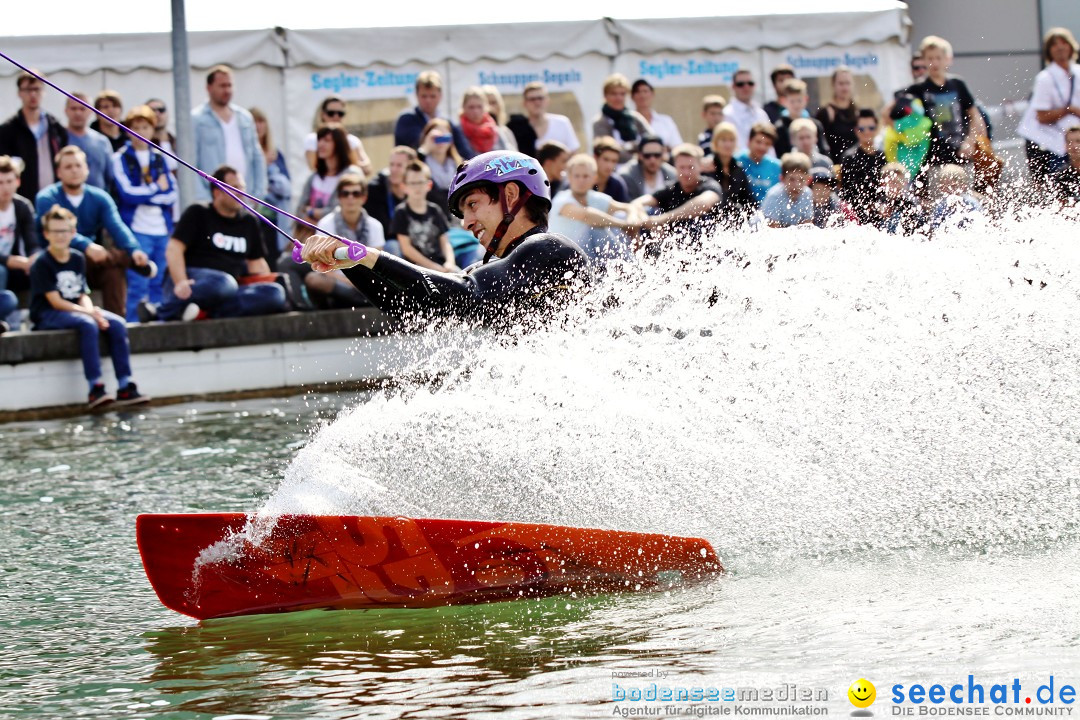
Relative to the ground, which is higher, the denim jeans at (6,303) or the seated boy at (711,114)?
the seated boy at (711,114)

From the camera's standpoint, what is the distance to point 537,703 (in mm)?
4371

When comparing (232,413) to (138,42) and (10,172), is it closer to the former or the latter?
(10,172)

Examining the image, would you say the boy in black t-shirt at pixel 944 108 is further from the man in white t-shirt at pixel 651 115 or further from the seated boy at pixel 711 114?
the man in white t-shirt at pixel 651 115

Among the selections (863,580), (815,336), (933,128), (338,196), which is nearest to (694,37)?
(933,128)

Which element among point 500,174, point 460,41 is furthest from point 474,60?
point 500,174

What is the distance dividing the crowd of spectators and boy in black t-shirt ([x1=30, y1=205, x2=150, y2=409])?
3 centimetres

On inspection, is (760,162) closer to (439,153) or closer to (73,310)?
(439,153)

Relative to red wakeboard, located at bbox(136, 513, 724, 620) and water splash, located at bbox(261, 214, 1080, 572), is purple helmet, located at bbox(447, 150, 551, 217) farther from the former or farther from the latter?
red wakeboard, located at bbox(136, 513, 724, 620)

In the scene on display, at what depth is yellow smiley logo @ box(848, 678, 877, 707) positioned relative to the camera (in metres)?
4.20

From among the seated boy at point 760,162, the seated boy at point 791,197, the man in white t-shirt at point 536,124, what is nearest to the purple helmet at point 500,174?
the seated boy at point 791,197

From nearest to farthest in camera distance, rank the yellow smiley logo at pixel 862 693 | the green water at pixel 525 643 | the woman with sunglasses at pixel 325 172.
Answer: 1. the yellow smiley logo at pixel 862 693
2. the green water at pixel 525 643
3. the woman with sunglasses at pixel 325 172

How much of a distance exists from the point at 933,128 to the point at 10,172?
8278 millimetres

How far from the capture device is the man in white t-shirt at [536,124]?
14.8 m

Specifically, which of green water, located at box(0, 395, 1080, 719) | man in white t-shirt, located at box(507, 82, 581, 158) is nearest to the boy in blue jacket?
man in white t-shirt, located at box(507, 82, 581, 158)
